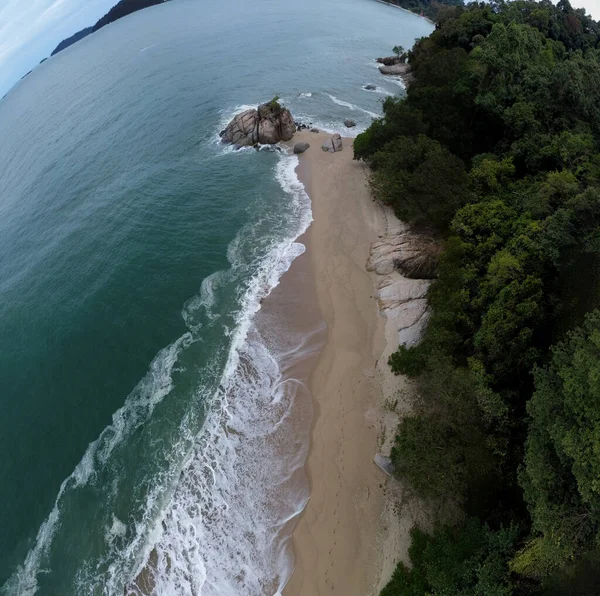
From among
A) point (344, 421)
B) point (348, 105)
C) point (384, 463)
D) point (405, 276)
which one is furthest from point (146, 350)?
point (348, 105)

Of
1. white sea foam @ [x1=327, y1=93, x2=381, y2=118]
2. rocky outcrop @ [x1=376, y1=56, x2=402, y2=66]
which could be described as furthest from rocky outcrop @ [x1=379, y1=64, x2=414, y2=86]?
white sea foam @ [x1=327, y1=93, x2=381, y2=118]

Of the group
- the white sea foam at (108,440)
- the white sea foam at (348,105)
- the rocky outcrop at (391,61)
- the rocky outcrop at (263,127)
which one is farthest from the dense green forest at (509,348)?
the rocky outcrop at (391,61)

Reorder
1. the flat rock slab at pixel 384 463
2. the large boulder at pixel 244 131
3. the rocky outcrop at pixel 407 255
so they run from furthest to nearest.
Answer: the large boulder at pixel 244 131 → the rocky outcrop at pixel 407 255 → the flat rock slab at pixel 384 463

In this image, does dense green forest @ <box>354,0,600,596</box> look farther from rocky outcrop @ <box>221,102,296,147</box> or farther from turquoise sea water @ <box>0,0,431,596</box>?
rocky outcrop @ <box>221,102,296,147</box>

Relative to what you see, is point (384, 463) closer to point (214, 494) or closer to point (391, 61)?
point (214, 494)

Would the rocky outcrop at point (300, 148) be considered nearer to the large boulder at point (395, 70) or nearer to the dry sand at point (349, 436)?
the dry sand at point (349, 436)

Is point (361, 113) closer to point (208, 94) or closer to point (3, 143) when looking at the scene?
point (208, 94)
